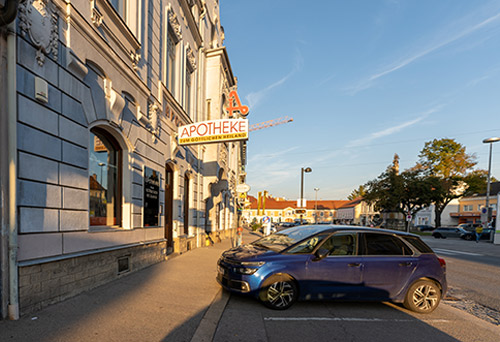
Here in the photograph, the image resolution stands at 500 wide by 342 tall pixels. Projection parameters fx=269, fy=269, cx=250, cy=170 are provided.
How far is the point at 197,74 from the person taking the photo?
13.3 meters

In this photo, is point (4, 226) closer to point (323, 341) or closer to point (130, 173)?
point (130, 173)

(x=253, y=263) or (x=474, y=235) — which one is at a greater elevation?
(x=253, y=263)

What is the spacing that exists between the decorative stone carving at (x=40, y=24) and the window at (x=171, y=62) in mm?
5456

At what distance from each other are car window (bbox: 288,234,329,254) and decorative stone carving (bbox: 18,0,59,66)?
5.09m

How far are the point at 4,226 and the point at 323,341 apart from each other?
4449mm

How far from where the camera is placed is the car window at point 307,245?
15.9ft

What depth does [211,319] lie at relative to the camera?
400cm

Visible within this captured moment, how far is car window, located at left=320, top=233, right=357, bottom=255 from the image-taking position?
488 cm

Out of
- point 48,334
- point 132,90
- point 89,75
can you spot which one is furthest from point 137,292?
point 132,90

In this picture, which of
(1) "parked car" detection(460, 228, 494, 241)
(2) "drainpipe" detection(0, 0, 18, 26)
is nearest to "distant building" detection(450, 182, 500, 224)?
(1) "parked car" detection(460, 228, 494, 241)

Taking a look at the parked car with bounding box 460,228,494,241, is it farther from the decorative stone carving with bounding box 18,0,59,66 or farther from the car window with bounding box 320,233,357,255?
the decorative stone carving with bounding box 18,0,59,66

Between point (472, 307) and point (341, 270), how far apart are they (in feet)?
10.3

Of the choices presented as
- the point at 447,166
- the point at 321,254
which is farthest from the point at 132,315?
the point at 447,166

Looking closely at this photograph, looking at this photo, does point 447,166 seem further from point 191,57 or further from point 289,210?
point 289,210
